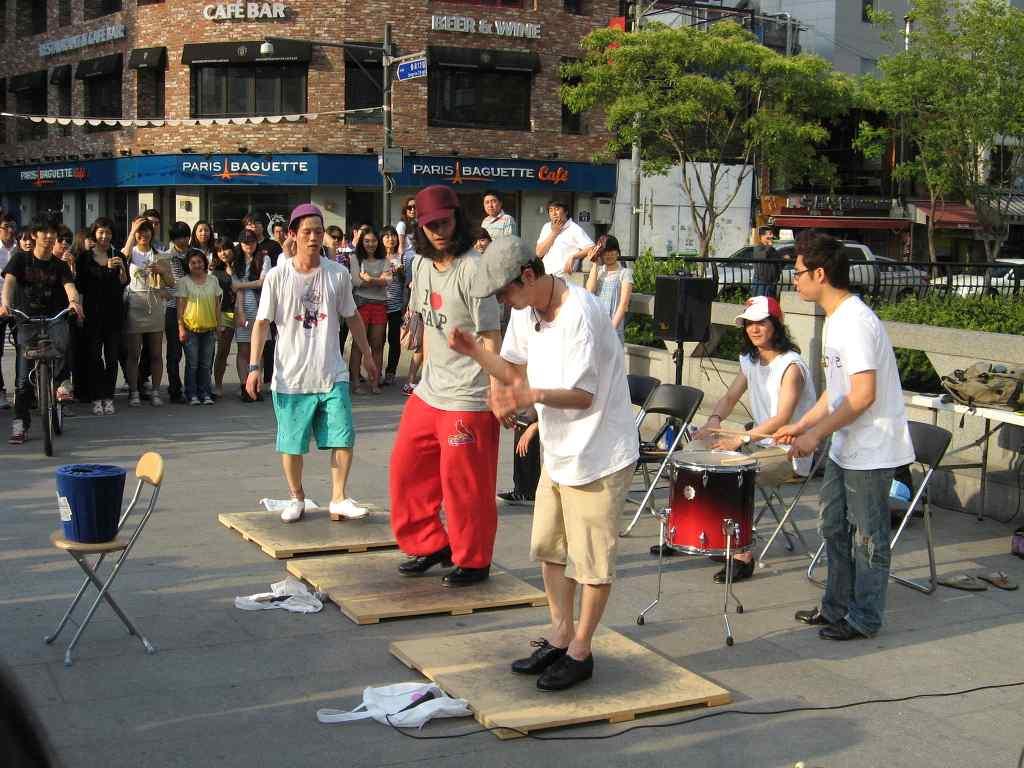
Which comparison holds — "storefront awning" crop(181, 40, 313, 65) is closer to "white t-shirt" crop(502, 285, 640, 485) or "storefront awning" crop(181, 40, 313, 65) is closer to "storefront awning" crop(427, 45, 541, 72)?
"storefront awning" crop(427, 45, 541, 72)

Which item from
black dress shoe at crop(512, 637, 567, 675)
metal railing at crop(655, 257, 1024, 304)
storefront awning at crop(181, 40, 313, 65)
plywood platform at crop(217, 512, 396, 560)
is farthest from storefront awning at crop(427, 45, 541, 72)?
black dress shoe at crop(512, 637, 567, 675)

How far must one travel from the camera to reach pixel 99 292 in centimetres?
1261

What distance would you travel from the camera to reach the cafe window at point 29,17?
4281cm

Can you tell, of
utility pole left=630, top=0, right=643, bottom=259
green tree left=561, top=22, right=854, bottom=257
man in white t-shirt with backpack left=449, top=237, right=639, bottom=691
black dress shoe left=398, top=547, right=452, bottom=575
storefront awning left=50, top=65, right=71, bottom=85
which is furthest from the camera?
storefront awning left=50, top=65, right=71, bottom=85

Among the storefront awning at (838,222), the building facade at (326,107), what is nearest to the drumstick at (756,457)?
the building facade at (326,107)

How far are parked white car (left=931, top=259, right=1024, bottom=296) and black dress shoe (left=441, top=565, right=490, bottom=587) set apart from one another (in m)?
7.68

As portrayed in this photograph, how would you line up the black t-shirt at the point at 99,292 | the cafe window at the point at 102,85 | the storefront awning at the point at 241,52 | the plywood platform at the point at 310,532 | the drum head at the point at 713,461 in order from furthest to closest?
the cafe window at the point at 102,85 → the storefront awning at the point at 241,52 → the black t-shirt at the point at 99,292 → the plywood platform at the point at 310,532 → the drum head at the point at 713,461

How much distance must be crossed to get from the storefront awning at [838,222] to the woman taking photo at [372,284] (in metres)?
28.7

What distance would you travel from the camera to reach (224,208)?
36.8 metres

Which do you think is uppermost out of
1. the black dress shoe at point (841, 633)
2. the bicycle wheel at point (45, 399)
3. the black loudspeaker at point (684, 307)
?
the black loudspeaker at point (684, 307)

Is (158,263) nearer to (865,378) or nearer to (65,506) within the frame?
(65,506)

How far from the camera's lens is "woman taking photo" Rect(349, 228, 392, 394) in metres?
14.9

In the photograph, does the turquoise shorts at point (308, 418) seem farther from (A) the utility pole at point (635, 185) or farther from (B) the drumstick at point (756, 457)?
(A) the utility pole at point (635, 185)

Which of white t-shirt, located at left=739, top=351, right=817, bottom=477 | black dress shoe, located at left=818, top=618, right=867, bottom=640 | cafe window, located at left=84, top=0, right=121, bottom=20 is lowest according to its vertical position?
black dress shoe, located at left=818, top=618, right=867, bottom=640
